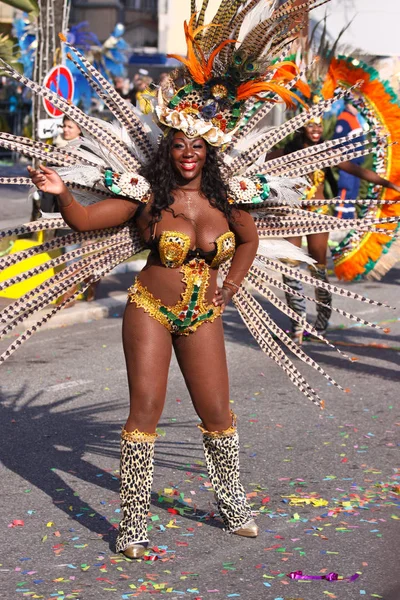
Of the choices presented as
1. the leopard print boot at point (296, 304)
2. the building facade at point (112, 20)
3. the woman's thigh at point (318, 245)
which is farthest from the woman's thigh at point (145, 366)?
the building facade at point (112, 20)

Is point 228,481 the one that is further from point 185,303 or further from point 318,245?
point 318,245

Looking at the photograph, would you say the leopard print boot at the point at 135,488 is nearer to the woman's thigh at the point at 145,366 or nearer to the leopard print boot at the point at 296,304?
the woman's thigh at the point at 145,366

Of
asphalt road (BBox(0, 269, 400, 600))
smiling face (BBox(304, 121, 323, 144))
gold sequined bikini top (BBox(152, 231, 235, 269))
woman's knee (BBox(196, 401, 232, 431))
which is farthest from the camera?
smiling face (BBox(304, 121, 323, 144))

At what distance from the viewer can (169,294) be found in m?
5.11

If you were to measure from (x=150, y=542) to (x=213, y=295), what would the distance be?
1.15 m

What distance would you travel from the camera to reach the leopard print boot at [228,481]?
5.32 metres

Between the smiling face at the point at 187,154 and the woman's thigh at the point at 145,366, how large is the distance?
639mm

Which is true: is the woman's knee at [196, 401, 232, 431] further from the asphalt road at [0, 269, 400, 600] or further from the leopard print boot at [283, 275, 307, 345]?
the leopard print boot at [283, 275, 307, 345]

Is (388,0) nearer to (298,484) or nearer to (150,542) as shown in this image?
(298,484)

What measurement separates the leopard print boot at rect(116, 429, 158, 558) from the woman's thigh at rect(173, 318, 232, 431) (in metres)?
0.30

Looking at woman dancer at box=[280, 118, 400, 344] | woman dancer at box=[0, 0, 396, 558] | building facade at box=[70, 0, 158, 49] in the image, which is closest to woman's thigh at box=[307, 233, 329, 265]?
woman dancer at box=[280, 118, 400, 344]

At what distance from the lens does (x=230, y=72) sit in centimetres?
520

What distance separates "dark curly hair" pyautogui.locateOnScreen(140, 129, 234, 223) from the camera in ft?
16.6

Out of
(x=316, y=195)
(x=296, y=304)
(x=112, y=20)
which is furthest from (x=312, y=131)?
(x=112, y=20)
